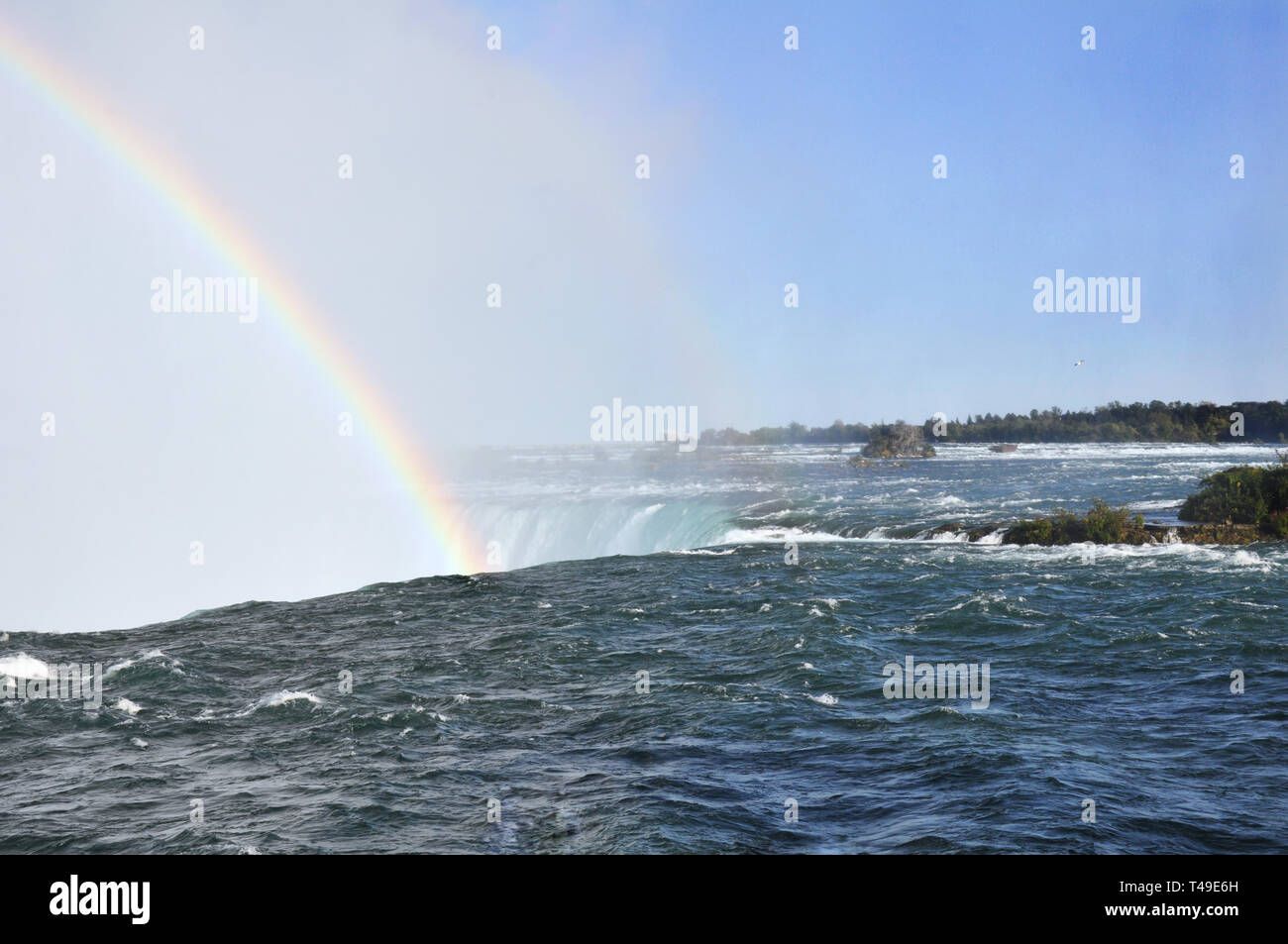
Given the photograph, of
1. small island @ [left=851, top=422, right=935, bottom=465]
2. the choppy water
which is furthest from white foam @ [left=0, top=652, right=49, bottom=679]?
small island @ [left=851, top=422, right=935, bottom=465]

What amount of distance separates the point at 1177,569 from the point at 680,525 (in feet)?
99.5

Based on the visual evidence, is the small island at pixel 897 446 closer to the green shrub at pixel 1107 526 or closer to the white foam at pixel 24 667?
the green shrub at pixel 1107 526

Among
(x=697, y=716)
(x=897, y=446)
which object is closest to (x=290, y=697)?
(x=697, y=716)

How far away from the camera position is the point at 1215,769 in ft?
50.6

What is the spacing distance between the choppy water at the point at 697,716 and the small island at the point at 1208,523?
7.40ft

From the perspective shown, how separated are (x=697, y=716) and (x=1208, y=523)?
111 feet

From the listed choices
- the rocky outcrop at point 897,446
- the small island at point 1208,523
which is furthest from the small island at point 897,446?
the small island at point 1208,523

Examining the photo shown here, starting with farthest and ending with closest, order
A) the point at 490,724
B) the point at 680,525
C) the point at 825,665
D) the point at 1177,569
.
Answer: the point at 680,525, the point at 1177,569, the point at 825,665, the point at 490,724

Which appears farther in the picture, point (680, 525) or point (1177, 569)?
point (680, 525)

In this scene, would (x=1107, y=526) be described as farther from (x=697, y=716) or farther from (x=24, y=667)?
(x=24, y=667)
